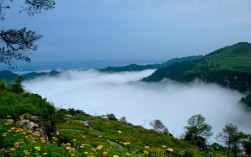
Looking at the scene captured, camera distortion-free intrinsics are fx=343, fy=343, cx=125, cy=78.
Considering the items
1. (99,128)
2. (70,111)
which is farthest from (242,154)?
(99,128)

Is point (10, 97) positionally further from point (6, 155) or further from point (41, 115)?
point (6, 155)

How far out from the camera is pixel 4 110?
19391 millimetres

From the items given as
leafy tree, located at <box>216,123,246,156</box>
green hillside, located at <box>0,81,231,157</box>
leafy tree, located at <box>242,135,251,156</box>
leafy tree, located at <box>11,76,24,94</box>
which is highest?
leafy tree, located at <box>11,76,24,94</box>

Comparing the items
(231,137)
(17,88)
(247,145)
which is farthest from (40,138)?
(247,145)

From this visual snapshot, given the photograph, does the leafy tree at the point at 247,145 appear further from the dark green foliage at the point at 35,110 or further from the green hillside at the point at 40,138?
the dark green foliage at the point at 35,110

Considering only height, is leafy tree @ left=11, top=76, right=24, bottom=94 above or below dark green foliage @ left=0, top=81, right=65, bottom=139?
above

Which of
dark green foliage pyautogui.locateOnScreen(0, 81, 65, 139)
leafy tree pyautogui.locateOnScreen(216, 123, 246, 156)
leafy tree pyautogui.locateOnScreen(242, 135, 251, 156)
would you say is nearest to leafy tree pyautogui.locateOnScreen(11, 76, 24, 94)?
dark green foliage pyautogui.locateOnScreen(0, 81, 65, 139)

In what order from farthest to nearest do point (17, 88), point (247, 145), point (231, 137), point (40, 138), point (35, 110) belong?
point (247, 145) < point (231, 137) < point (17, 88) < point (35, 110) < point (40, 138)

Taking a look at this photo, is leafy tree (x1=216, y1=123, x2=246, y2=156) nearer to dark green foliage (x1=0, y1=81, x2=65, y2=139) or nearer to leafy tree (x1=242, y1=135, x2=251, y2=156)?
leafy tree (x1=242, y1=135, x2=251, y2=156)

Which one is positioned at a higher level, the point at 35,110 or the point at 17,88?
the point at 17,88

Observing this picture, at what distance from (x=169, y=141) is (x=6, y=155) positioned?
4480 centimetres

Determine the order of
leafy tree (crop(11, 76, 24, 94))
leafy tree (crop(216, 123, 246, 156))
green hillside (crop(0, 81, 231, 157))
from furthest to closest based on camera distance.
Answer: leafy tree (crop(216, 123, 246, 156)), leafy tree (crop(11, 76, 24, 94)), green hillside (crop(0, 81, 231, 157))

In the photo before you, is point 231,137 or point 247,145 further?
point 247,145

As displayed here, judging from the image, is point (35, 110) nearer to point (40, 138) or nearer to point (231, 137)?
point (40, 138)
